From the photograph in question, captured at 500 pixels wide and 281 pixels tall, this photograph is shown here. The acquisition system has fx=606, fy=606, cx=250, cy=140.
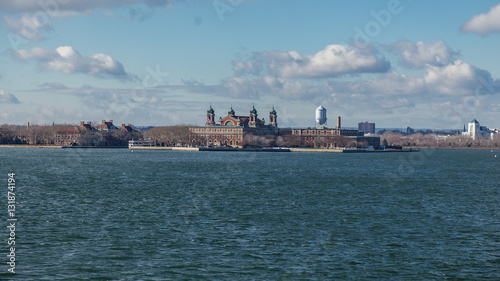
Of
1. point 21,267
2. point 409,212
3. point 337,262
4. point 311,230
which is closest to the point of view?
point 21,267

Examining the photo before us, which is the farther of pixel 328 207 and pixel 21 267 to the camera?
pixel 328 207


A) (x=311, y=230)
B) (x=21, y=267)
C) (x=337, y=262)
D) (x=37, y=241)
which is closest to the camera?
(x=21, y=267)

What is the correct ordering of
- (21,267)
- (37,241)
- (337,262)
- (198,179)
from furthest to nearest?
(198,179), (37,241), (337,262), (21,267)

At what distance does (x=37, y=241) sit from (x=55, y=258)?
3.67 metres

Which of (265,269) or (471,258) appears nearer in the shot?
(265,269)

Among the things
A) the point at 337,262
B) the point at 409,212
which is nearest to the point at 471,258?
the point at 337,262

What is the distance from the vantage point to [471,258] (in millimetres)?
24375

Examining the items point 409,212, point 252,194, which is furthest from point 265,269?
point 252,194

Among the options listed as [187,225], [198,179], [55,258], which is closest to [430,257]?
[187,225]

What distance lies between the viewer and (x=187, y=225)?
3152cm

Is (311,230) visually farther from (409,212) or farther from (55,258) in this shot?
(55,258)

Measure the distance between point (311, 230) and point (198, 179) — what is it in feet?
121

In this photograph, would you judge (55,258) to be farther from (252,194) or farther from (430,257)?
(252,194)

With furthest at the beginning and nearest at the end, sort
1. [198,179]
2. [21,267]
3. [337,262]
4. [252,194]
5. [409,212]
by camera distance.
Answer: [198,179] → [252,194] → [409,212] → [337,262] → [21,267]
